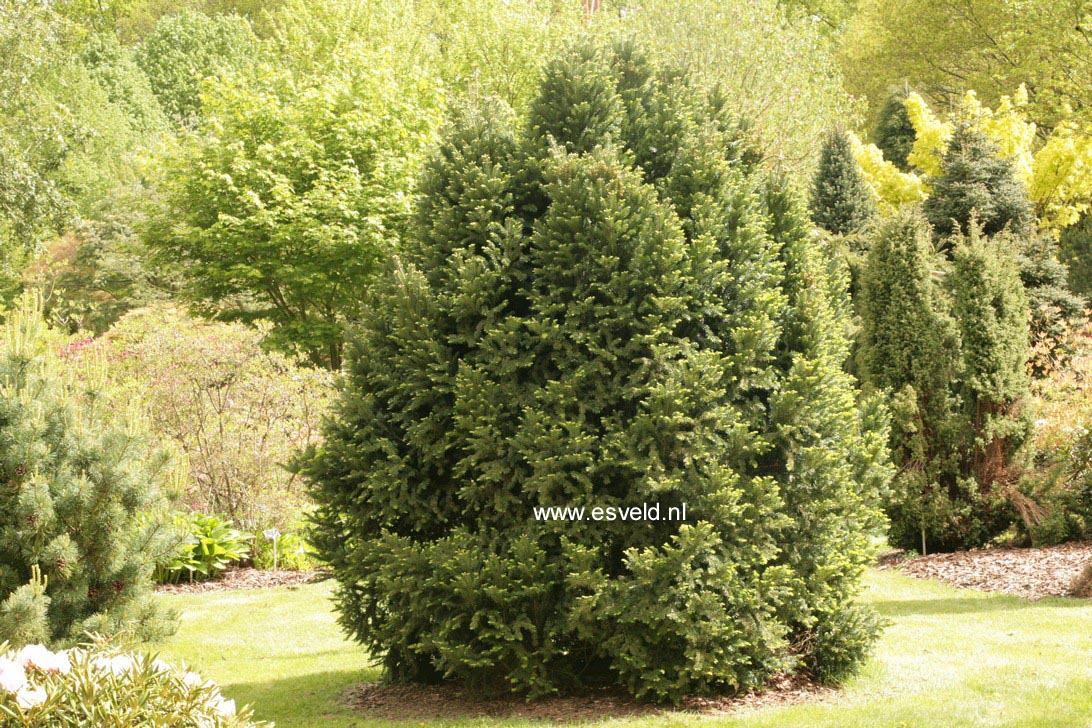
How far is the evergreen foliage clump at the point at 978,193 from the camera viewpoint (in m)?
17.1

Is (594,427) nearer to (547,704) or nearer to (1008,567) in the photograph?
(547,704)

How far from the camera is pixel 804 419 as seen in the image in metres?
5.49

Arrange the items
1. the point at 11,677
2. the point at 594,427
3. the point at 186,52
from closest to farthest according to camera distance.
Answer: the point at 11,677
the point at 594,427
the point at 186,52

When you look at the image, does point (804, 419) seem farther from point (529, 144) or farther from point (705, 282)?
point (529, 144)

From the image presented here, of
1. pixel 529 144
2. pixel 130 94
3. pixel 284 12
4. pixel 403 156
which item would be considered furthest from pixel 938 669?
pixel 130 94

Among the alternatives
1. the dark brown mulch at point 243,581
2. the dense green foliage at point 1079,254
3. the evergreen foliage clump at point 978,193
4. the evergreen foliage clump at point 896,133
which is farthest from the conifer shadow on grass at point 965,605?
the evergreen foliage clump at point 896,133

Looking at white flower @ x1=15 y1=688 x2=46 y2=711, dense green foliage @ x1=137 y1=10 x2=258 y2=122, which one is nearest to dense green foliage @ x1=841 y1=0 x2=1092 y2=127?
white flower @ x1=15 y1=688 x2=46 y2=711

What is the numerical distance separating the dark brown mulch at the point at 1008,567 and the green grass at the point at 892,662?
0.42 meters

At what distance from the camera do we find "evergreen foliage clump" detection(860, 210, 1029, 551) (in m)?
11.0

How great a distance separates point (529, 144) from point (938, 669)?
162 inches

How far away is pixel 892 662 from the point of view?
625 cm

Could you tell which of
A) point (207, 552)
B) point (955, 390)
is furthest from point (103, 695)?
point (955, 390)

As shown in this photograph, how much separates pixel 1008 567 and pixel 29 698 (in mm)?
9679

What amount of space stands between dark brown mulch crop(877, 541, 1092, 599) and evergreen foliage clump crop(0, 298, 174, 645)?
7.54 meters
